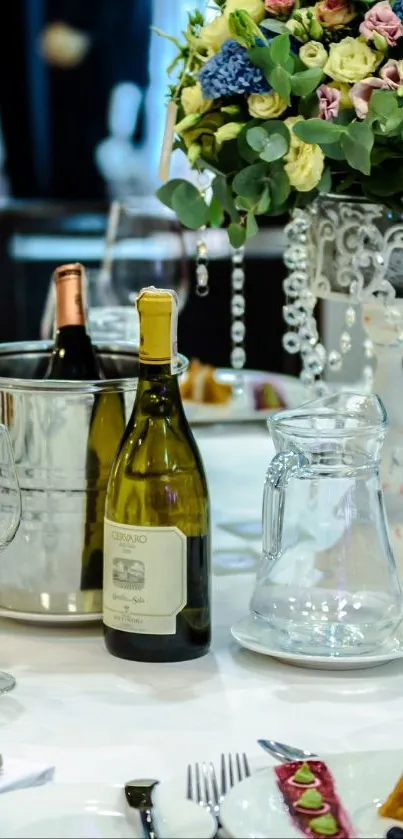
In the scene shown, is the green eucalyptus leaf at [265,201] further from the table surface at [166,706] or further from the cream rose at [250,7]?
the table surface at [166,706]

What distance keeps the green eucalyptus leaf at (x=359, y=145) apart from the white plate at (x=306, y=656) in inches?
14.6

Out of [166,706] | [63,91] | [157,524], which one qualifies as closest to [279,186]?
[157,524]

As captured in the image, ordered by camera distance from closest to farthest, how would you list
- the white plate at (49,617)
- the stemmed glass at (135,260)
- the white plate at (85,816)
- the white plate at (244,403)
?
the white plate at (85,816)
the white plate at (49,617)
the white plate at (244,403)
the stemmed glass at (135,260)

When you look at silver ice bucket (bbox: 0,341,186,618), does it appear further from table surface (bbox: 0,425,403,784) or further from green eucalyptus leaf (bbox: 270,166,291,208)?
green eucalyptus leaf (bbox: 270,166,291,208)

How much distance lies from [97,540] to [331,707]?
24 centimetres

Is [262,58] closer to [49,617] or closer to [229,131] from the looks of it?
[229,131]

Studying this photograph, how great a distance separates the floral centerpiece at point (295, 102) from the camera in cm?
107

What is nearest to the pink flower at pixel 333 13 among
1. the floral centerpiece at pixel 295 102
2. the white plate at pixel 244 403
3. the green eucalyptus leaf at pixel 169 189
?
the floral centerpiece at pixel 295 102

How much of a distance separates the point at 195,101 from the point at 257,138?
0.32ft

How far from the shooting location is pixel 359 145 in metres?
1.05

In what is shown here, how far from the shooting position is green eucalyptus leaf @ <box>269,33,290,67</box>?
1062 mm

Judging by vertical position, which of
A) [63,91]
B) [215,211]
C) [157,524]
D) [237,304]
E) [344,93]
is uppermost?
[63,91]

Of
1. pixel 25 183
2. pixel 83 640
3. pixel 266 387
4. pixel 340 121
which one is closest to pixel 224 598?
pixel 83 640

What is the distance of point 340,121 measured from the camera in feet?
3.59
